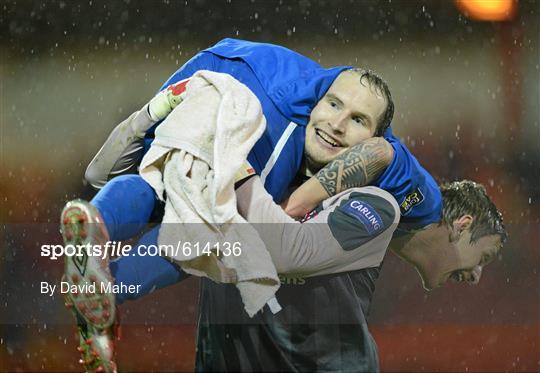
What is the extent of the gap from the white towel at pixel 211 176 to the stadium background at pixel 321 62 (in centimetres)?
40

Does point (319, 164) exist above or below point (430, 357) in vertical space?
above

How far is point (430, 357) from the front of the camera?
165cm

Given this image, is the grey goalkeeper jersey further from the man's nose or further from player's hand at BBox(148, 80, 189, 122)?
player's hand at BBox(148, 80, 189, 122)

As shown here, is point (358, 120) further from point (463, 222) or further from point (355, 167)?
point (463, 222)

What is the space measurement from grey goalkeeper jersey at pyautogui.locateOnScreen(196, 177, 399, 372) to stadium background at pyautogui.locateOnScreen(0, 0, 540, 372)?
0.73 ft

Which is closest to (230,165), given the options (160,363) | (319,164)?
(319,164)

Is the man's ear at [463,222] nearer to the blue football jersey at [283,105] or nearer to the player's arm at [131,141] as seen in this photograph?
the blue football jersey at [283,105]

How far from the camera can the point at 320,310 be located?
1.34 m

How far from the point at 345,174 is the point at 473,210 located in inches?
13.4

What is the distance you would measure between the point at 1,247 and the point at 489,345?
90cm

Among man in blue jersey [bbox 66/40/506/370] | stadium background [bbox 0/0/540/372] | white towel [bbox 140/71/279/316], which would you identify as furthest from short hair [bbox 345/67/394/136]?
stadium background [bbox 0/0/540/372]

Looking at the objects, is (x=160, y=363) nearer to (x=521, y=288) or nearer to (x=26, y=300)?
(x=26, y=300)

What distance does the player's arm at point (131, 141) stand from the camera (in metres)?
1.22

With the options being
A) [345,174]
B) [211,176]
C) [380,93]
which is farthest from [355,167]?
[211,176]
